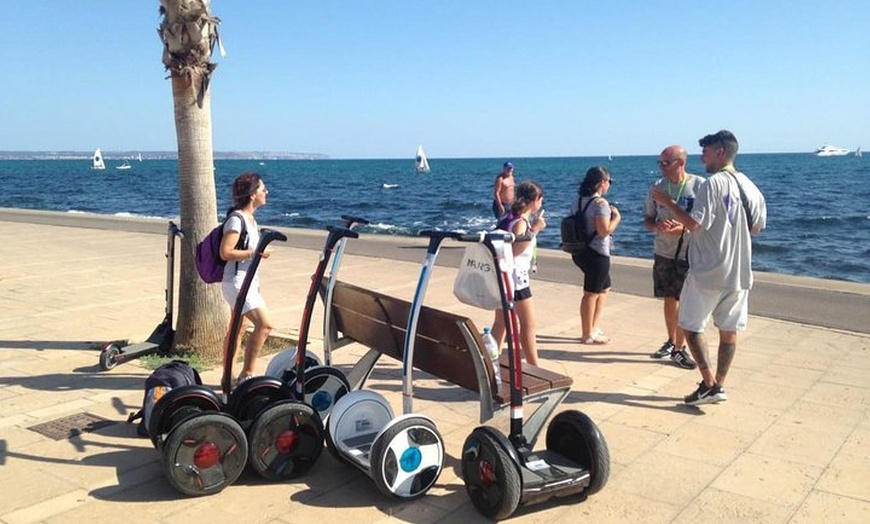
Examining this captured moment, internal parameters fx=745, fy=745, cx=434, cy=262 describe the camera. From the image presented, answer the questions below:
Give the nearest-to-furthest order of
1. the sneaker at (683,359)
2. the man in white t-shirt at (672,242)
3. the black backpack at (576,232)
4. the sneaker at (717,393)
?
the sneaker at (717,393) < the man in white t-shirt at (672,242) < the sneaker at (683,359) < the black backpack at (576,232)

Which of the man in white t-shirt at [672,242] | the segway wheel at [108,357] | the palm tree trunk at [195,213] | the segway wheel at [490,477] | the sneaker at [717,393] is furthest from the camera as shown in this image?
the palm tree trunk at [195,213]

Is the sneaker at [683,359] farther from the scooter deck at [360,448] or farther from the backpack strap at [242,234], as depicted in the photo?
the backpack strap at [242,234]

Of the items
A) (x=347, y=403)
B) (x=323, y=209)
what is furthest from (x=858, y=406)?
(x=323, y=209)

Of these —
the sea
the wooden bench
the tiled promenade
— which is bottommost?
the sea

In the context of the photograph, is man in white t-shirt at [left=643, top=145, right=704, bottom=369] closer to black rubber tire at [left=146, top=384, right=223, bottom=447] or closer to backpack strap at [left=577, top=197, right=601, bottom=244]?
backpack strap at [left=577, top=197, right=601, bottom=244]

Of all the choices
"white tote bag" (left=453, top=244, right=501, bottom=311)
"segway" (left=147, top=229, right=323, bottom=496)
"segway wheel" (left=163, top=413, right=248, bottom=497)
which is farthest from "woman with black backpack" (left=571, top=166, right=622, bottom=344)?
Result: "segway wheel" (left=163, top=413, right=248, bottom=497)

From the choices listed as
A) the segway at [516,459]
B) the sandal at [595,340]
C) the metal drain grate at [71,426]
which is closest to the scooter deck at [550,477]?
the segway at [516,459]

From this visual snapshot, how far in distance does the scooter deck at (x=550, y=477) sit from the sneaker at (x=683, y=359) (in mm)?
2913

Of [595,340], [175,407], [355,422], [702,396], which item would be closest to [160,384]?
[175,407]

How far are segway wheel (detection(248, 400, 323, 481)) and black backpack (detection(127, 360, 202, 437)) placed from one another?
2.76 feet

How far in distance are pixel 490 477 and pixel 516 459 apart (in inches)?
6.5

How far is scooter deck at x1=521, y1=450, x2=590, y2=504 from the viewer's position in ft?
11.9

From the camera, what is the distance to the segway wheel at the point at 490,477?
3543mm

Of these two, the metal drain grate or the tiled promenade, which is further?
the metal drain grate
